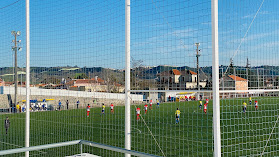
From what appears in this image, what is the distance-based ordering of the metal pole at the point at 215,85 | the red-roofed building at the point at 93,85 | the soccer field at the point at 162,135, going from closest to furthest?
1. the metal pole at the point at 215,85
2. the soccer field at the point at 162,135
3. the red-roofed building at the point at 93,85

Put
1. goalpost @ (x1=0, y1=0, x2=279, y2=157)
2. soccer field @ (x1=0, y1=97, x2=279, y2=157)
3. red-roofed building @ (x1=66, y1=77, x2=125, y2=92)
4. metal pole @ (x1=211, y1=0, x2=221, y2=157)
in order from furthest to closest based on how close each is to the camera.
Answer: red-roofed building @ (x1=66, y1=77, x2=125, y2=92), soccer field @ (x1=0, y1=97, x2=279, y2=157), goalpost @ (x1=0, y1=0, x2=279, y2=157), metal pole @ (x1=211, y1=0, x2=221, y2=157)

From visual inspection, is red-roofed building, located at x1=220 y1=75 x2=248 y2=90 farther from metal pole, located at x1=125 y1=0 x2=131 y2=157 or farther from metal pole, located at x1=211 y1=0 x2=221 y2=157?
metal pole, located at x1=125 y1=0 x2=131 y2=157

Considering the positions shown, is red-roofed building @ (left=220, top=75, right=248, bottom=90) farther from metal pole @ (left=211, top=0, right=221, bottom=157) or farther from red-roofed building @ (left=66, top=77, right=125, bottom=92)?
red-roofed building @ (left=66, top=77, right=125, bottom=92)

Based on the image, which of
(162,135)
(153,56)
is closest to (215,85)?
(153,56)

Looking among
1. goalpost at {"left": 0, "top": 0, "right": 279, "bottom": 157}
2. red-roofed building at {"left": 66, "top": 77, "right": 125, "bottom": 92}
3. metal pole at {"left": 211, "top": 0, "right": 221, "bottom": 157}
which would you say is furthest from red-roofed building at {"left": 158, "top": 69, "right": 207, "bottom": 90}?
red-roofed building at {"left": 66, "top": 77, "right": 125, "bottom": 92}

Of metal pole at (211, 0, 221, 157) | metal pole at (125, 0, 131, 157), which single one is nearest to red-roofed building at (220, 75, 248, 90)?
metal pole at (211, 0, 221, 157)

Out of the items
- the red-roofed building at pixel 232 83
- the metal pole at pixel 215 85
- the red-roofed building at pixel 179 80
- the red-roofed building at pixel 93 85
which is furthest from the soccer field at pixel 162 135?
the red-roofed building at pixel 93 85

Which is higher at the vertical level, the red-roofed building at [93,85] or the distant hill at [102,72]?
the distant hill at [102,72]

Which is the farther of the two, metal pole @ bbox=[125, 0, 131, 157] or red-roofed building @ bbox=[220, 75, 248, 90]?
metal pole @ bbox=[125, 0, 131, 157]

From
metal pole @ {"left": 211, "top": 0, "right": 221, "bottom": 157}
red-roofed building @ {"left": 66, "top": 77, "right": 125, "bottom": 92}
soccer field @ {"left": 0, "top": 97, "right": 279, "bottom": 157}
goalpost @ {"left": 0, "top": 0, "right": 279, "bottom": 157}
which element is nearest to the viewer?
metal pole @ {"left": 211, "top": 0, "right": 221, "bottom": 157}

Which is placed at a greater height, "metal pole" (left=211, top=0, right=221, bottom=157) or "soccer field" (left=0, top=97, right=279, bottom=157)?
"metal pole" (left=211, top=0, right=221, bottom=157)

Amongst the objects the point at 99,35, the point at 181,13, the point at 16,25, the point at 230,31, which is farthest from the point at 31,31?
the point at 230,31

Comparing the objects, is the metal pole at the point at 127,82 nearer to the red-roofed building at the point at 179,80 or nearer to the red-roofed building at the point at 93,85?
the red-roofed building at the point at 179,80

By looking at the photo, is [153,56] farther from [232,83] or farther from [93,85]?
[93,85]
